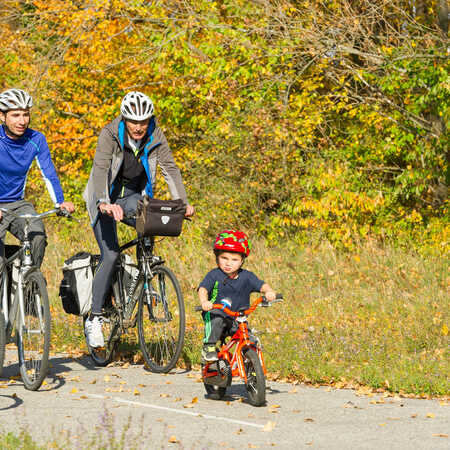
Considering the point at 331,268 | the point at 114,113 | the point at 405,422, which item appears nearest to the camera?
the point at 405,422

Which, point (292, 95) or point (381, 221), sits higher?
point (292, 95)

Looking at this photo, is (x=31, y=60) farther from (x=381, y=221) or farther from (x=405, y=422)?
(x=405, y=422)

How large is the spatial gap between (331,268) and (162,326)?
529 cm

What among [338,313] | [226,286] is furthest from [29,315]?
[338,313]

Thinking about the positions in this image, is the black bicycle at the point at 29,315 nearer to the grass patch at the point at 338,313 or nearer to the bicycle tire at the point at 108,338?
the bicycle tire at the point at 108,338

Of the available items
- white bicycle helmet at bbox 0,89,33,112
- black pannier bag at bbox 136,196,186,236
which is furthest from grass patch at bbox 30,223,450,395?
white bicycle helmet at bbox 0,89,33,112

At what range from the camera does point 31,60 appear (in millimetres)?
20594

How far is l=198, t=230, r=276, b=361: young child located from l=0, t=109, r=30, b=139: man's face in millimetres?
1971

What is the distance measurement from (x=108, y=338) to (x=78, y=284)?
1.99 ft

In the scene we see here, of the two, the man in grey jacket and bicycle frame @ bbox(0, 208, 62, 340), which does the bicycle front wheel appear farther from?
bicycle frame @ bbox(0, 208, 62, 340)

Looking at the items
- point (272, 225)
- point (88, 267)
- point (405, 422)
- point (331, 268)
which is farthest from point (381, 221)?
point (405, 422)

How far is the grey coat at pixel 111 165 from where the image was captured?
794 centimetres

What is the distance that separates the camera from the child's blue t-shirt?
7117 mm

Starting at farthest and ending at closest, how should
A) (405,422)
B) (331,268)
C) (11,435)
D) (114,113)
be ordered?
(114,113) < (331,268) < (405,422) < (11,435)
